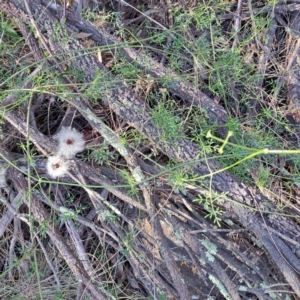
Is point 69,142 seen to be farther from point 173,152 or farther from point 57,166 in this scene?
point 173,152

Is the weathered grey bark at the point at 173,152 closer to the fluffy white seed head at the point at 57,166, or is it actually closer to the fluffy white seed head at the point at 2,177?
the fluffy white seed head at the point at 57,166

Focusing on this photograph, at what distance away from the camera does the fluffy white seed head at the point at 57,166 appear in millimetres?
1456

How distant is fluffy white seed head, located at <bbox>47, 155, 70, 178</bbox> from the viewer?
1456 mm

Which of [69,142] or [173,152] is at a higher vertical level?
[69,142]

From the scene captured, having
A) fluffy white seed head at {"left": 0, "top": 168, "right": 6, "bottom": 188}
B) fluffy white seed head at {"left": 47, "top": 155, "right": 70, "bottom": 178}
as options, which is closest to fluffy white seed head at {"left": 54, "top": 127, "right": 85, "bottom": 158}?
fluffy white seed head at {"left": 47, "top": 155, "right": 70, "bottom": 178}

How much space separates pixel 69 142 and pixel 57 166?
113 mm

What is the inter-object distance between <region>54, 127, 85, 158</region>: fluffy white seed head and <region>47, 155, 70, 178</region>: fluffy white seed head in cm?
2

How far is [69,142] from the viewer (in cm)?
150

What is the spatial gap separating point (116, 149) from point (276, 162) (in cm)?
67

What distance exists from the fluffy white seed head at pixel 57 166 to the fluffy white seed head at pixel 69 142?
0.08 ft

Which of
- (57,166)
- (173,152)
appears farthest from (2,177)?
(173,152)

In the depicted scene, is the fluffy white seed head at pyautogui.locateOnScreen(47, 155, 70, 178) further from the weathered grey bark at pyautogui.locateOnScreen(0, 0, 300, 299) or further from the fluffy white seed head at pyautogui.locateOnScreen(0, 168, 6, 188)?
the fluffy white seed head at pyautogui.locateOnScreen(0, 168, 6, 188)

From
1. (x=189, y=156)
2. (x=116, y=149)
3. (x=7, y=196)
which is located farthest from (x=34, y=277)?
(x=189, y=156)

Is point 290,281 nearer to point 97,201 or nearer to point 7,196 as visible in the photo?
point 97,201
